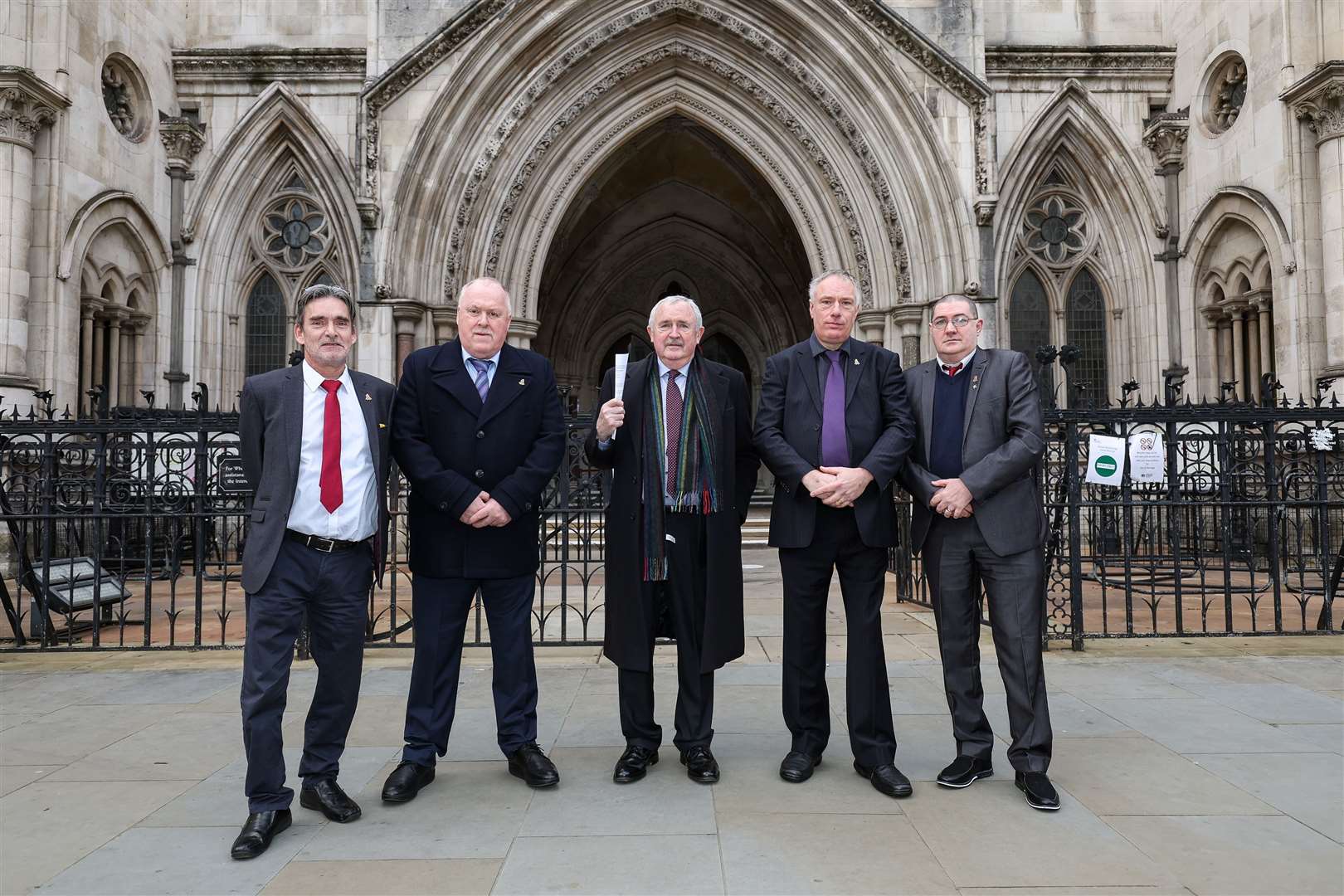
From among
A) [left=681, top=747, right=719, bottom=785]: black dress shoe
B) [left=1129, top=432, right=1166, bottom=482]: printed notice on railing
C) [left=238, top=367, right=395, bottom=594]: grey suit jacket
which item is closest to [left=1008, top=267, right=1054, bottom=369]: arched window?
[left=1129, top=432, right=1166, bottom=482]: printed notice on railing

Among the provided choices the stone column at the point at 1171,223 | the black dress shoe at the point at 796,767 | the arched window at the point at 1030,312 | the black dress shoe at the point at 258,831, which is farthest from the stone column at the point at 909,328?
the black dress shoe at the point at 258,831

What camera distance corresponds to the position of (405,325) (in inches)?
509

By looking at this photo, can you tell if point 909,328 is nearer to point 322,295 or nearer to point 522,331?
point 522,331

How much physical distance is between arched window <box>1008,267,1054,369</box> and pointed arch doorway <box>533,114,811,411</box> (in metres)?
4.72

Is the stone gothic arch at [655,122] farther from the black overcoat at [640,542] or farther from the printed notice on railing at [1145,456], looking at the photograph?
the black overcoat at [640,542]

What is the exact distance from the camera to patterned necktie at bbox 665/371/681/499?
3.94m

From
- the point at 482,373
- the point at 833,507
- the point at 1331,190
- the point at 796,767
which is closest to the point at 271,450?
the point at 482,373

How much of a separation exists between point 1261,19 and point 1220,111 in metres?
1.47

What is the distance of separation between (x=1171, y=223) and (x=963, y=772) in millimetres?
12923

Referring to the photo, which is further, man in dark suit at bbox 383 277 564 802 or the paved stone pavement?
man in dark suit at bbox 383 277 564 802

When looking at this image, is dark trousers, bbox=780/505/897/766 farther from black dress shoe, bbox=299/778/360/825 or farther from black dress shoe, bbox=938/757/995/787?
black dress shoe, bbox=299/778/360/825

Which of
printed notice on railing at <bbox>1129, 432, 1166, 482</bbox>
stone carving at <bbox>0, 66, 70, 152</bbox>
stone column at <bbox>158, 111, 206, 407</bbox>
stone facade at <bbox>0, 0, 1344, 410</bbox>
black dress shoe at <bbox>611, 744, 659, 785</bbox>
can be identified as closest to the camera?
black dress shoe at <bbox>611, 744, 659, 785</bbox>

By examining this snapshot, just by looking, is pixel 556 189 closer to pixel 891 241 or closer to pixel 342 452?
pixel 891 241

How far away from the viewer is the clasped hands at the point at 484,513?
12.0 feet
